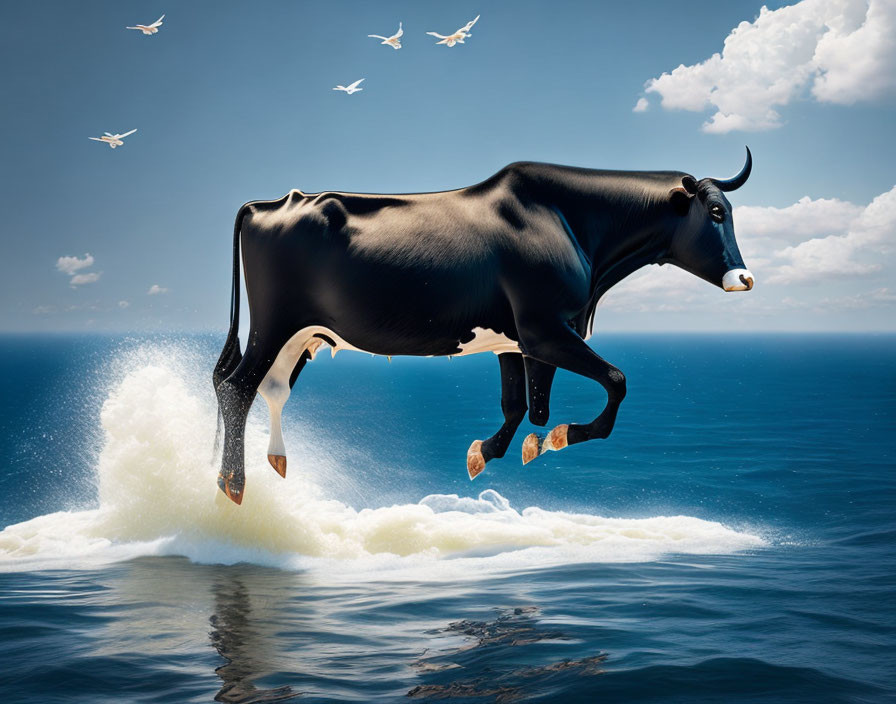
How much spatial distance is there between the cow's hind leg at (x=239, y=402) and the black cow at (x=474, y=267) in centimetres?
1

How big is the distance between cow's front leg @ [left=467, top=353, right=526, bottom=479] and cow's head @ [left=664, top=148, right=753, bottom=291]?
1717mm

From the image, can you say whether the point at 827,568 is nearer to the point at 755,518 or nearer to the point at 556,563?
the point at 556,563

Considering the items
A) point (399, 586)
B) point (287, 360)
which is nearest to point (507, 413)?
point (287, 360)

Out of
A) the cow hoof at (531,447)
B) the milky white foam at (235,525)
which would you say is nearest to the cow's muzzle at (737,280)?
the cow hoof at (531,447)

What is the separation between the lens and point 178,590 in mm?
9219

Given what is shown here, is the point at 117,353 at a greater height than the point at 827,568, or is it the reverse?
the point at 117,353

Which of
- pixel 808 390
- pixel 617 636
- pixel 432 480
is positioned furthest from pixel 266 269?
pixel 808 390

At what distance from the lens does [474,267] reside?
684cm

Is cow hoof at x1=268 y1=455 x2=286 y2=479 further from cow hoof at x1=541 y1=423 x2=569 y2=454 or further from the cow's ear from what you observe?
the cow's ear

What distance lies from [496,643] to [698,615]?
2.39 meters

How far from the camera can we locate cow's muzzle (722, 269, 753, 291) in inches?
267

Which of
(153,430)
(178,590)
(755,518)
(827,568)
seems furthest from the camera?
(755,518)

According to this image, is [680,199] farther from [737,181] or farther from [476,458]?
[476,458]

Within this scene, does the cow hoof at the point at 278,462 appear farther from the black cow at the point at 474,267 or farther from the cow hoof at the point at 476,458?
the cow hoof at the point at 476,458
